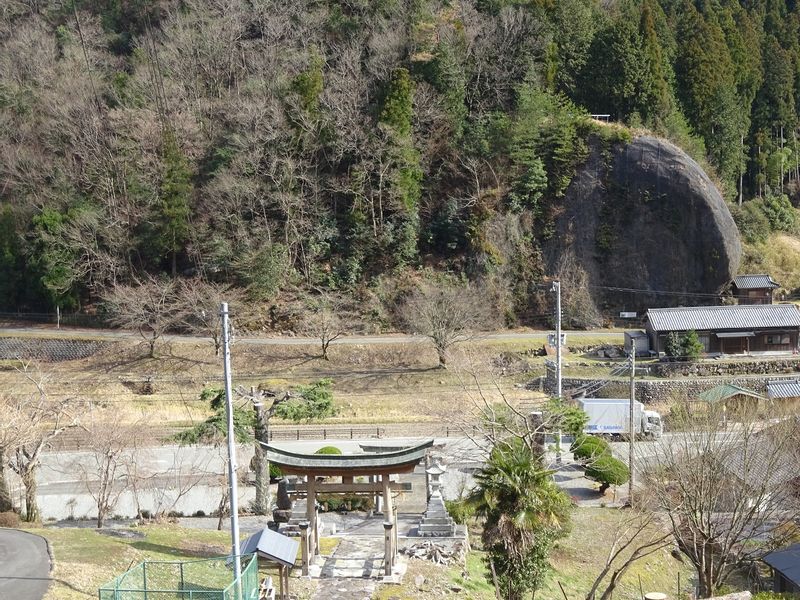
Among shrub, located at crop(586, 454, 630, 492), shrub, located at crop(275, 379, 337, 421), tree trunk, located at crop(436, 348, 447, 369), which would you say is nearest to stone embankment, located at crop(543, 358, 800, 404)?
tree trunk, located at crop(436, 348, 447, 369)

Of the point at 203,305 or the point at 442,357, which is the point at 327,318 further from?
the point at 442,357

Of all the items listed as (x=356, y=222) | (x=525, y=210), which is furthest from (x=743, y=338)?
(x=356, y=222)

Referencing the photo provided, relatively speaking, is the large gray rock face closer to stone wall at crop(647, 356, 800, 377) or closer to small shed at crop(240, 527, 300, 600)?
stone wall at crop(647, 356, 800, 377)

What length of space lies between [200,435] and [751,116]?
4381 centimetres

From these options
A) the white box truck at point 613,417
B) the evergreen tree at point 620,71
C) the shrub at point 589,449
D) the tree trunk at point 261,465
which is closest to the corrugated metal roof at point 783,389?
the white box truck at point 613,417

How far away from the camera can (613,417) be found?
29.0 metres

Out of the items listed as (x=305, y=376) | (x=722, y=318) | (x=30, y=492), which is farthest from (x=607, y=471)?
(x=722, y=318)

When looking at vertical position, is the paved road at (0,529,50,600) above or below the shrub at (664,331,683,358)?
below

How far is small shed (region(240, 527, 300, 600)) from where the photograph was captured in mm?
13422

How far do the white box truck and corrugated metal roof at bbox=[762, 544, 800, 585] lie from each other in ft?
37.4

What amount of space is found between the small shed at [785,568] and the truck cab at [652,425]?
10545 millimetres

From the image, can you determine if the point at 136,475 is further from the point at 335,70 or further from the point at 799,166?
the point at 799,166

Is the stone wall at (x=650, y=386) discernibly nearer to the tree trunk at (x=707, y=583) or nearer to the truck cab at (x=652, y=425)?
the truck cab at (x=652, y=425)

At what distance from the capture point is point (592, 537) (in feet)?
66.6
